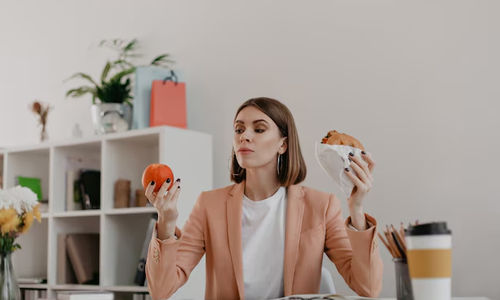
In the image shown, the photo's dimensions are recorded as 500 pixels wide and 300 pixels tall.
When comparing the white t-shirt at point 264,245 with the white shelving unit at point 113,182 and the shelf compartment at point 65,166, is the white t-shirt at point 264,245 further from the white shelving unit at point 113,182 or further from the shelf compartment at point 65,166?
the shelf compartment at point 65,166

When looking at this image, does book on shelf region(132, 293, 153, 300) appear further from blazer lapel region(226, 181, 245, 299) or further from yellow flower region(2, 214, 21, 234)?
yellow flower region(2, 214, 21, 234)

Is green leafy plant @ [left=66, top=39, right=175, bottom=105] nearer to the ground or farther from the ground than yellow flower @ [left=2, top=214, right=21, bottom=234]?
farther from the ground

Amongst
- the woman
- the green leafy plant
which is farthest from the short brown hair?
the green leafy plant

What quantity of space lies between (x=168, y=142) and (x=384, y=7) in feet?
3.77

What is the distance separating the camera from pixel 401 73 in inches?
105

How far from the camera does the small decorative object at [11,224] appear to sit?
1.53 m

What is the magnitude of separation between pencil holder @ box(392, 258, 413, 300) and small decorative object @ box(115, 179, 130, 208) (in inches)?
83.0

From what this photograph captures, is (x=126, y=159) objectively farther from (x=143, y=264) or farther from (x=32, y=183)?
(x=32, y=183)

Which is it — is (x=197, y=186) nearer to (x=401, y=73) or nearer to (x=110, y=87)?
(x=110, y=87)

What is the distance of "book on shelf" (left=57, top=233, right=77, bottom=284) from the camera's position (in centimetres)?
333

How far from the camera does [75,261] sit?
332 centimetres

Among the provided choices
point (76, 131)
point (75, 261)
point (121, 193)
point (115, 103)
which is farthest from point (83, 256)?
point (115, 103)

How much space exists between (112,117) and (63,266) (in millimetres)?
835

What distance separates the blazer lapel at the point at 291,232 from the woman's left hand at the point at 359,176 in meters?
0.41
